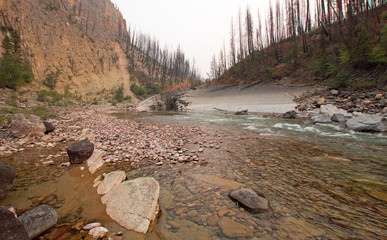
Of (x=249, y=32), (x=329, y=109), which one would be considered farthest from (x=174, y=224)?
(x=249, y=32)

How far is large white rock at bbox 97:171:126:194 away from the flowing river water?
149mm

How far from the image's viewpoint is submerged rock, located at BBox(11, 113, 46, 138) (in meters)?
5.90

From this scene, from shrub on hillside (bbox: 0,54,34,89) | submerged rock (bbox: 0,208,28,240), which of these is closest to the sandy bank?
submerged rock (bbox: 0,208,28,240)

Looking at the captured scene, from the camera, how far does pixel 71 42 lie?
1393 inches

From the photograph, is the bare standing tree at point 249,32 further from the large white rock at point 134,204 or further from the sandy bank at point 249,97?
the large white rock at point 134,204

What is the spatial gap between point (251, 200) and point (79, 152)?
13.9 ft

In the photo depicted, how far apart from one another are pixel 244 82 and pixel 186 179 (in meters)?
29.8

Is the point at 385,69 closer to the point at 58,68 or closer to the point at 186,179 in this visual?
the point at 186,179

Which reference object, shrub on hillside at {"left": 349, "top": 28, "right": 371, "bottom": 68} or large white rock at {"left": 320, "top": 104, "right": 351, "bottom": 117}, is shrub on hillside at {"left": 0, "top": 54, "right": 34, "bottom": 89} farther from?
shrub on hillside at {"left": 349, "top": 28, "right": 371, "bottom": 68}

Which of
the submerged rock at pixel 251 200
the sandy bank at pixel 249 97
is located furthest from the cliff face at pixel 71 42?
the submerged rock at pixel 251 200

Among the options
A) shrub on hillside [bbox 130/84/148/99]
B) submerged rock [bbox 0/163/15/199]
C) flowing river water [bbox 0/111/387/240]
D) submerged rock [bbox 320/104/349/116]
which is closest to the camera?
flowing river water [bbox 0/111/387/240]

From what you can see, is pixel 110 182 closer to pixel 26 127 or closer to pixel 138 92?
pixel 26 127

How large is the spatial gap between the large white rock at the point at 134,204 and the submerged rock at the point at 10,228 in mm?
863

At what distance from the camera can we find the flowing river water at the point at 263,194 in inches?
69.6
